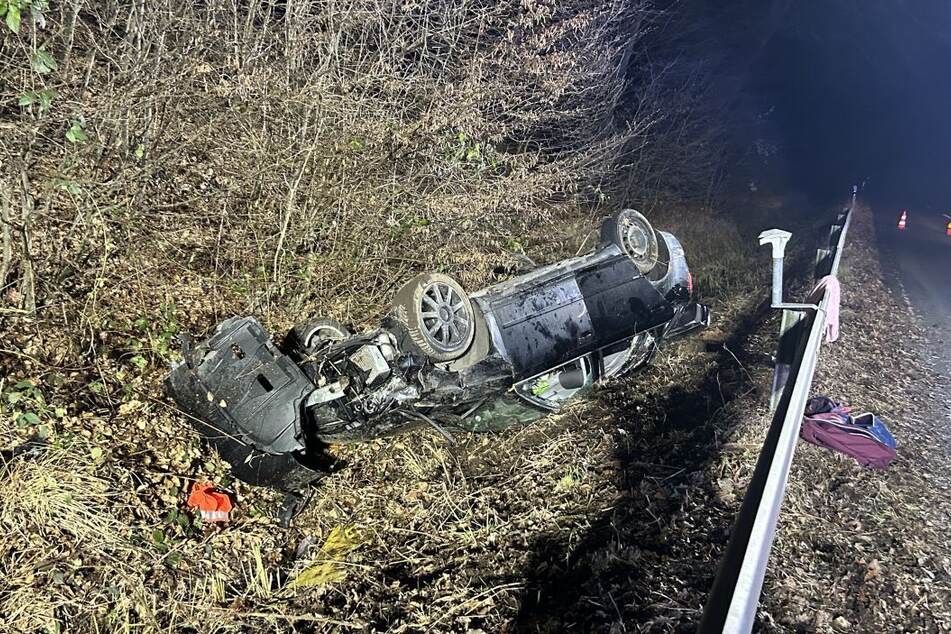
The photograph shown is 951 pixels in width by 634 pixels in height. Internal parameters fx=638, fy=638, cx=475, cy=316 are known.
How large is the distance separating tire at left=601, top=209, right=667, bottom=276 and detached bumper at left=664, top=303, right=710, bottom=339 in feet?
1.67

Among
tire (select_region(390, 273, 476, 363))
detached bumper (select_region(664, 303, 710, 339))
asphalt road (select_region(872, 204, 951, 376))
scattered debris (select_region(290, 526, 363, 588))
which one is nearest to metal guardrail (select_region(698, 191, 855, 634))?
detached bumper (select_region(664, 303, 710, 339))

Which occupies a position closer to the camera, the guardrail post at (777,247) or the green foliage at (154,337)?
the green foliage at (154,337)

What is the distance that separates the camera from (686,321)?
6.37 metres

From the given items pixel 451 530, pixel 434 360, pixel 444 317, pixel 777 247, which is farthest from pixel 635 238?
pixel 451 530

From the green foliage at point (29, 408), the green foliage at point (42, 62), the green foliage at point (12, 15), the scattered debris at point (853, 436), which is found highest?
the green foliage at point (12, 15)

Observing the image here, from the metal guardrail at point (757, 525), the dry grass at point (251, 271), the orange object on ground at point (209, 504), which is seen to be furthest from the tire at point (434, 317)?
the metal guardrail at point (757, 525)

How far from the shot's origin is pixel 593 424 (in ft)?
19.1

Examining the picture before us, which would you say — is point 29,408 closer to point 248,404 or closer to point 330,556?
point 248,404

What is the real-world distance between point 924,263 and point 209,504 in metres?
15.6

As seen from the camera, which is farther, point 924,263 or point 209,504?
point 924,263

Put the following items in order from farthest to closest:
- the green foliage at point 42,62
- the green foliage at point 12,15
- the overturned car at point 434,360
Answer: the overturned car at point 434,360
the green foliage at point 42,62
the green foliage at point 12,15

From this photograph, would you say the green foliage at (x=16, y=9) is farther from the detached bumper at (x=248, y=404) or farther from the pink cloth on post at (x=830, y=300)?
the pink cloth on post at (x=830, y=300)

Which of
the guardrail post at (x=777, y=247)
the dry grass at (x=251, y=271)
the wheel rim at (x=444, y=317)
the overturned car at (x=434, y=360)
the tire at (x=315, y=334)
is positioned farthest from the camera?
the tire at (x=315, y=334)

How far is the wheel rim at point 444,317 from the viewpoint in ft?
15.7
